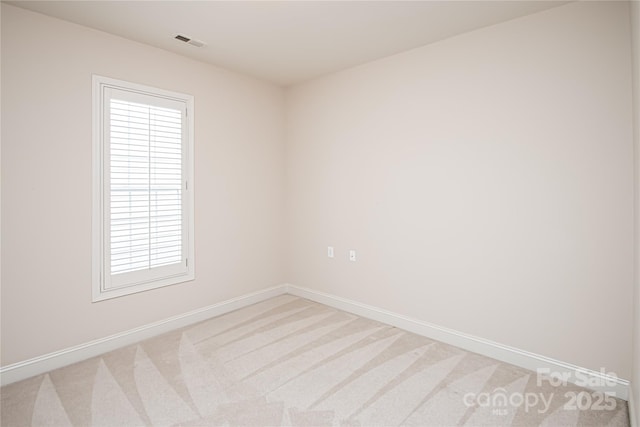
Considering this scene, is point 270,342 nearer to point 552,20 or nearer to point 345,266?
point 345,266

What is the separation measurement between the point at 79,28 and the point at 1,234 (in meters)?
1.66

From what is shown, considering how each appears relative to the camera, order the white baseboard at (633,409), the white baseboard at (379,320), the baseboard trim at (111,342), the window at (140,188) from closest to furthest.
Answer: the white baseboard at (633,409), the white baseboard at (379,320), the baseboard trim at (111,342), the window at (140,188)

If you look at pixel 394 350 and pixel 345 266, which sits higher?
pixel 345 266

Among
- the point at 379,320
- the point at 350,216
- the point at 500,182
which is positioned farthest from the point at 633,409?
the point at 350,216

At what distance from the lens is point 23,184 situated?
2.49 m

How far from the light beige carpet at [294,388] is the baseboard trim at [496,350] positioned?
69 millimetres

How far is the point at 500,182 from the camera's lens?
273cm

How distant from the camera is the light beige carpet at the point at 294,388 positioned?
6.86ft

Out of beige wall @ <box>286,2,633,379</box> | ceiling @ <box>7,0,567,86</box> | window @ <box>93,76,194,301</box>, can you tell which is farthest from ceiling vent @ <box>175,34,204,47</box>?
beige wall @ <box>286,2,633,379</box>

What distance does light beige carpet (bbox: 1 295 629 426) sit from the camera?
209 centimetres

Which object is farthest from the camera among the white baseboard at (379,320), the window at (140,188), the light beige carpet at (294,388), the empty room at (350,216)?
the window at (140,188)

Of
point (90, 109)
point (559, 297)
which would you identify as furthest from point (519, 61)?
point (90, 109)

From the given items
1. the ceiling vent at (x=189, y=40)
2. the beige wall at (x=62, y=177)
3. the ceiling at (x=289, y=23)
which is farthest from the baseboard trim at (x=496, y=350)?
the ceiling vent at (x=189, y=40)

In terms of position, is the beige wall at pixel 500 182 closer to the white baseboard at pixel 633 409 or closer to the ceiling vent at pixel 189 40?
the white baseboard at pixel 633 409
